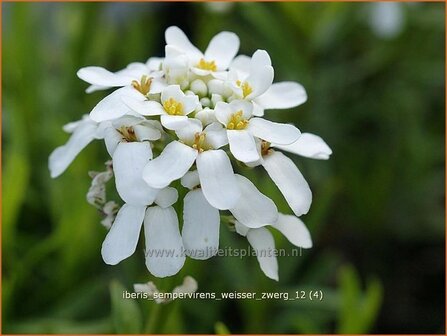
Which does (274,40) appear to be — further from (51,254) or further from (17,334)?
(17,334)

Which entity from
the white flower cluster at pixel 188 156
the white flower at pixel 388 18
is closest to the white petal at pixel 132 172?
the white flower cluster at pixel 188 156

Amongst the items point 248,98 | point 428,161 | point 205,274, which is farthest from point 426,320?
point 248,98

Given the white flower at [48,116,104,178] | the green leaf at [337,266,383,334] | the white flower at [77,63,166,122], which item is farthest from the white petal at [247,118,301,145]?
the green leaf at [337,266,383,334]

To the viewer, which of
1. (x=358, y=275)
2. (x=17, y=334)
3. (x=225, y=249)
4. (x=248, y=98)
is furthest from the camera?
(x=358, y=275)

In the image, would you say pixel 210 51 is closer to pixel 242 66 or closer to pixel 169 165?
pixel 242 66

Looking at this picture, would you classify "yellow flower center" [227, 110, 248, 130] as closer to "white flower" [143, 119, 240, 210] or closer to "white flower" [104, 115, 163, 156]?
"white flower" [143, 119, 240, 210]
